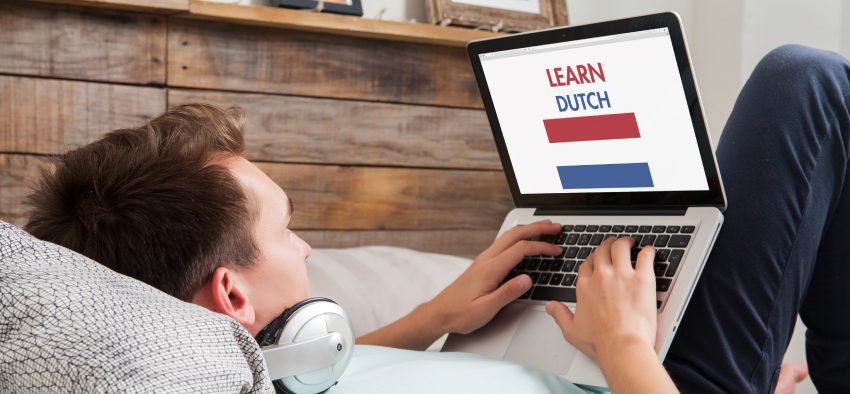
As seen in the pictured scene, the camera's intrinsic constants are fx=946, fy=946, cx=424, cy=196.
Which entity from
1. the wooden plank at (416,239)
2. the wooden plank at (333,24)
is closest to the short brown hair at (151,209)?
the wooden plank at (333,24)

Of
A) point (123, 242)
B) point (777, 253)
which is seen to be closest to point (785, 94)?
point (777, 253)

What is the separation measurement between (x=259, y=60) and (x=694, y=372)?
110 centimetres

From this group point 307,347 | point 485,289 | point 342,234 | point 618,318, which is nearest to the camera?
point 307,347

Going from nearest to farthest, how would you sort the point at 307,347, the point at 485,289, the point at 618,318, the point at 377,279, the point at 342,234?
1. the point at 307,347
2. the point at 618,318
3. the point at 485,289
4. the point at 377,279
5. the point at 342,234

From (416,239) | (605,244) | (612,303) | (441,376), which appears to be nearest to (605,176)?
(605,244)

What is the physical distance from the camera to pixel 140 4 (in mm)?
1644

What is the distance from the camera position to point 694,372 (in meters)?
1.06

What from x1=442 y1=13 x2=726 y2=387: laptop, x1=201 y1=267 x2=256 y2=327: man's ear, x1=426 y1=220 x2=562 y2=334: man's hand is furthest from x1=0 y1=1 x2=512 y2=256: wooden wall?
x1=201 y1=267 x2=256 y2=327: man's ear

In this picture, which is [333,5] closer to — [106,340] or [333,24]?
[333,24]

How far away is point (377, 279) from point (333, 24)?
53 centimetres

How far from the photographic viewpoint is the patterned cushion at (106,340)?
517mm

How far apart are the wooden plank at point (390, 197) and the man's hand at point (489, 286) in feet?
2.62

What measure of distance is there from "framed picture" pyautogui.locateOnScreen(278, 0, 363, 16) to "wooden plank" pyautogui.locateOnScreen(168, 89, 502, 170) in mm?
180

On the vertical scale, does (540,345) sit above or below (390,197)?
above
